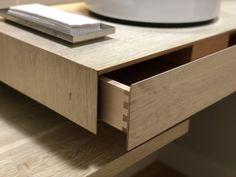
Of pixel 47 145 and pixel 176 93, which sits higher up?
pixel 176 93

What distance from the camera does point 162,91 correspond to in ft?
2.22

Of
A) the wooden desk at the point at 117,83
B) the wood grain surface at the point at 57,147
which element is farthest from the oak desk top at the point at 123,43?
the wood grain surface at the point at 57,147

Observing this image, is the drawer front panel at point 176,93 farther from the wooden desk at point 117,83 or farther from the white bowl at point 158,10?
the white bowl at point 158,10

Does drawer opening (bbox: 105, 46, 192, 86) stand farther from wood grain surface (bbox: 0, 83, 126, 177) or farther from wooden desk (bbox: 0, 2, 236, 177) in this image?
wood grain surface (bbox: 0, 83, 126, 177)

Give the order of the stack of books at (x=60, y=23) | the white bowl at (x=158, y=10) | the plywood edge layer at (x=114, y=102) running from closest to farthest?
the plywood edge layer at (x=114, y=102), the stack of books at (x=60, y=23), the white bowl at (x=158, y=10)

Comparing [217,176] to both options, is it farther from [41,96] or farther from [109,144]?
[41,96]

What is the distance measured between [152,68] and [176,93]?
0.17m

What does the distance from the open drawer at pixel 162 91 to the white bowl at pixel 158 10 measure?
0.09 metres

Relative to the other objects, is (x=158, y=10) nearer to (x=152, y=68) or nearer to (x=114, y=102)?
(x=152, y=68)

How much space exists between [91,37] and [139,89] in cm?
19

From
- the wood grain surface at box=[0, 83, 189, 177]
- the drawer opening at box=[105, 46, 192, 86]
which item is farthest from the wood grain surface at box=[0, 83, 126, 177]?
the drawer opening at box=[105, 46, 192, 86]

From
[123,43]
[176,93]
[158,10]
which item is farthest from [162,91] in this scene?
[158,10]

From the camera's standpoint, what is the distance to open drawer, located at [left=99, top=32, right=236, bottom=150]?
24.9 inches

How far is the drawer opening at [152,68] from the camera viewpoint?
2.73 feet
